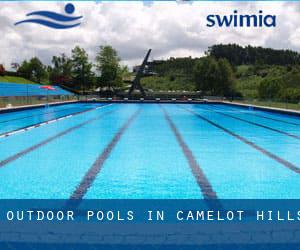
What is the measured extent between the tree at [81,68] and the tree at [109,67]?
150 centimetres

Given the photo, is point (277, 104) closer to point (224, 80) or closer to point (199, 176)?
point (199, 176)

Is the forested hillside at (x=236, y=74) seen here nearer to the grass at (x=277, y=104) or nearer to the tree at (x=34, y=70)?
the grass at (x=277, y=104)

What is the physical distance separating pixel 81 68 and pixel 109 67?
385cm

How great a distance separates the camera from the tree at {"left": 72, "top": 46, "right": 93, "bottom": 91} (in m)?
56.2

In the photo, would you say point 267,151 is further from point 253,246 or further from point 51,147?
point 253,246

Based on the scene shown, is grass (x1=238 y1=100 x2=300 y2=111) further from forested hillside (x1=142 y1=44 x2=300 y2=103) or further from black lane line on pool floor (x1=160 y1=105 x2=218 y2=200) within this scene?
black lane line on pool floor (x1=160 y1=105 x2=218 y2=200)

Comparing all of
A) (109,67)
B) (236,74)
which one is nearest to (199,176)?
(109,67)

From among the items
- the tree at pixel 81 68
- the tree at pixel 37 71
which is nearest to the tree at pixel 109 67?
the tree at pixel 81 68

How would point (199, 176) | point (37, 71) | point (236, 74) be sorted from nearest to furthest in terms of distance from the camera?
point (199, 176)
point (37, 71)
point (236, 74)

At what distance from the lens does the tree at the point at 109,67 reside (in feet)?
186

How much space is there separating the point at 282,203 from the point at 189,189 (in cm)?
124

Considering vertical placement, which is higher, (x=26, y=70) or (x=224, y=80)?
(x=26, y=70)

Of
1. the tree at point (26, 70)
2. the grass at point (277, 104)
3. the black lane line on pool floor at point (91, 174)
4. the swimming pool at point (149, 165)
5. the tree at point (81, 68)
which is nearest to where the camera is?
the black lane line on pool floor at point (91, 174)

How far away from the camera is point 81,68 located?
5675cm
